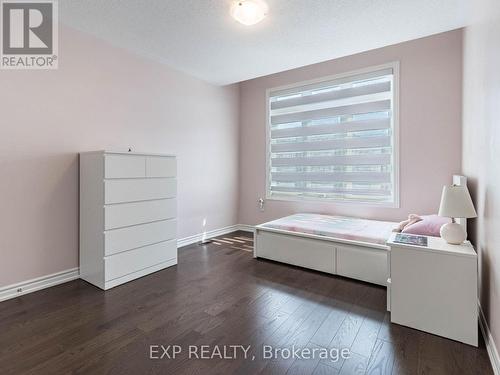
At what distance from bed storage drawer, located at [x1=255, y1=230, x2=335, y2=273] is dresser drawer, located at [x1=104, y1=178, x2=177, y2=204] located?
119 centimetres

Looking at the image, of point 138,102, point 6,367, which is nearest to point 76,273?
point 6,367

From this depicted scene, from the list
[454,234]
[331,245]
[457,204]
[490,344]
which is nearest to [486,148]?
[457,204]

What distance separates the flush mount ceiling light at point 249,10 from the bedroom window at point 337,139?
175cm

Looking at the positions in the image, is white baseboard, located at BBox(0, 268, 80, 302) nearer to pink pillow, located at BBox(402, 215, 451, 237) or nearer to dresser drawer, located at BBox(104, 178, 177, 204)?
dresser drawer, located at BBox(104, 178, 177, 204)

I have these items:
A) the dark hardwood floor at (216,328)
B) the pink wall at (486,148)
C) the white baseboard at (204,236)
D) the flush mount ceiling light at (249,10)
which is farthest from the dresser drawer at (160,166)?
the pink wall at (486,148)

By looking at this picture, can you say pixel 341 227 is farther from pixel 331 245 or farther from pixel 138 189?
pixel 138 189

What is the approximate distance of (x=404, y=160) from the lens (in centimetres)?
322

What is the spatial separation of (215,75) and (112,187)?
2291 mm

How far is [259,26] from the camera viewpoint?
8.46 ft

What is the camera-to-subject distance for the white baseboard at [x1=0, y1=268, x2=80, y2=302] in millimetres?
2196

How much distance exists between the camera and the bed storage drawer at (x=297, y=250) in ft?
8.91

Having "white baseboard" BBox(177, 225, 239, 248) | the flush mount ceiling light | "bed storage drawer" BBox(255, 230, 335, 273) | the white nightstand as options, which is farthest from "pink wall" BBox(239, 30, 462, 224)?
"white baseboard" BBox(177, 225, 239, 248)

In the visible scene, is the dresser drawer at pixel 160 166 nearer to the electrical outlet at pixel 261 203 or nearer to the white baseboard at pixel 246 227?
the electrical outlet at pixel 261 203

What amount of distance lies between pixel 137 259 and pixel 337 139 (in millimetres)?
2944
